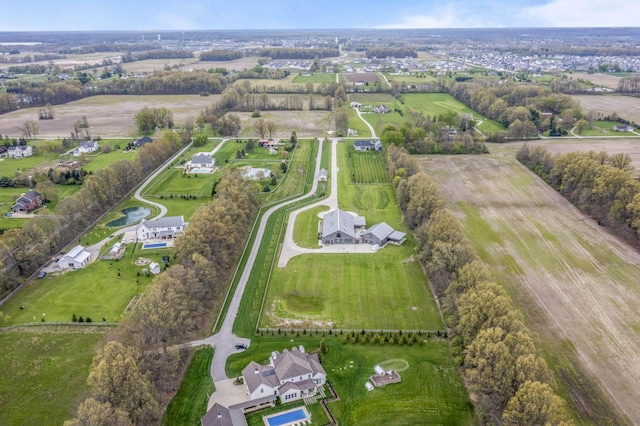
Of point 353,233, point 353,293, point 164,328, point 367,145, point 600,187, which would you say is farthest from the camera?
point 367,145

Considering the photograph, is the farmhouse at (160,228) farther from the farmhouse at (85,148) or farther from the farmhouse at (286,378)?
the farmhouse at (85,148)

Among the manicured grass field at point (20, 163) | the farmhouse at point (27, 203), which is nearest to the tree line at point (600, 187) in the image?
the farmhouse at point (27, 203)

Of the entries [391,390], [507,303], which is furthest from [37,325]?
[507,303]

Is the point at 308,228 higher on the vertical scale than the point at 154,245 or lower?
higher

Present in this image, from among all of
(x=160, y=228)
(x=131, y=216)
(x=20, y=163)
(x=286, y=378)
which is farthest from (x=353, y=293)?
(x=20, y=163)

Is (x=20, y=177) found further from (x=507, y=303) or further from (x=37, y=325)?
(x=507, y=303)

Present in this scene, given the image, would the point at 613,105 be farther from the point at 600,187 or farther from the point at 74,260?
the point at 74,260

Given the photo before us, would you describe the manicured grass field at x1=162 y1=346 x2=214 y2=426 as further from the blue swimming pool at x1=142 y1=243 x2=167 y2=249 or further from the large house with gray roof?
the large house with gray roof

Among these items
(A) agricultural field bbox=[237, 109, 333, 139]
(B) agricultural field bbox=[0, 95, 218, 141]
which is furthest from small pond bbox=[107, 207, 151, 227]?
(B) agricultural field bbox=[0, 95, 218, 141]
